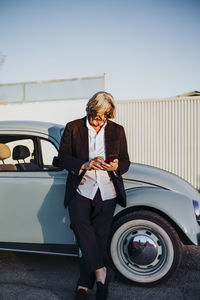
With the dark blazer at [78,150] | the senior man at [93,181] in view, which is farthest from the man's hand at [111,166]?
the dark blazer at [78,150]

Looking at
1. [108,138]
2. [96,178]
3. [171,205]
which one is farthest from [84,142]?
[171,205]

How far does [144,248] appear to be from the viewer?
10.1 feet

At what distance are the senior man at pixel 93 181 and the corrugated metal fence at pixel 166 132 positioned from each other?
343 inches

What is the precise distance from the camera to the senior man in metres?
2.71

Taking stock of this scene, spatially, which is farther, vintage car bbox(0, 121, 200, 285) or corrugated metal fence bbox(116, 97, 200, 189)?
corrugated metal fence bbox(116, 97, 200, 189)

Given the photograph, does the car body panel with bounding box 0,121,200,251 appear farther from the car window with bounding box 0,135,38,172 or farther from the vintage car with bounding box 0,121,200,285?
the car window with bounding box 0,135,38,172

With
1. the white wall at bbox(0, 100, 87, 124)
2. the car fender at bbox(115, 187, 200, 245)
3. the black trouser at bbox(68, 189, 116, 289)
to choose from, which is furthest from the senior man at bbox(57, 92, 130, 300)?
the white wall at bbox(0, 100, 87, 124)

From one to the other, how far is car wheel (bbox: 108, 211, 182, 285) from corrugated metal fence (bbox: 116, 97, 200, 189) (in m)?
8.45

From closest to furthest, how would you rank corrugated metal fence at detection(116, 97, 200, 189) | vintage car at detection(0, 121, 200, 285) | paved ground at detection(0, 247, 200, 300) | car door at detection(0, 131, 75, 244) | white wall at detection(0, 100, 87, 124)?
paved ground at detection(0, 247, 200, 300) → vintage car at detection(0, 121, 200, 285) → car door at detection(0, 131, 75, 244) → corrugated metal fence at detection(116, 97, 200, 189) → white wall at detection(0, 100, 87, 124)

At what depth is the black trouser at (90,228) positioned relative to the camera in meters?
2.70

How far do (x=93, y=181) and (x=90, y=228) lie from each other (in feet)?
1.43

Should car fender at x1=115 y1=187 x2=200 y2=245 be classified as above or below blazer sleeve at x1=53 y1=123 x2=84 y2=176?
below

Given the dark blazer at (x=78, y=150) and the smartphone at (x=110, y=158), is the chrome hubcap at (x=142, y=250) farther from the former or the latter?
the smartphone at (x=110, y=158)

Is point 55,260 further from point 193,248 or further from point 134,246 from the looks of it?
point 193,248
